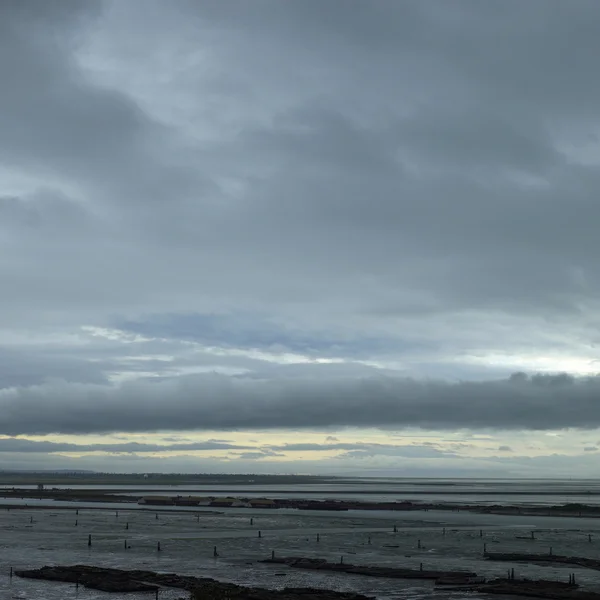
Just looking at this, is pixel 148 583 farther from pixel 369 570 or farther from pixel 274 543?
pixel 274 543

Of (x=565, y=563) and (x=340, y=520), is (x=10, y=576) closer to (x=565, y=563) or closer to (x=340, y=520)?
(x=565, y=563)

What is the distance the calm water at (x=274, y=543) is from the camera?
60.7 m

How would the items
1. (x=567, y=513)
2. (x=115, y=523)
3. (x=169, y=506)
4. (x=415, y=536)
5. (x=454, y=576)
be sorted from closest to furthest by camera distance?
1. (x=454, y=576)
2. (x=415, y=536)
3. (x=115, y=523)
4. (x=567, y=513)
5. (x=169, y=506)

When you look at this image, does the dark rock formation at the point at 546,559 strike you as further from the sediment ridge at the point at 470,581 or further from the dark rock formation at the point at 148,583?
the dark rock formation at the point at 148,583

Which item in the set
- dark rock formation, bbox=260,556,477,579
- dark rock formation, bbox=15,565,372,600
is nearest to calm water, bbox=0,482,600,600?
dark rock formation, bbox=15,565,372,600

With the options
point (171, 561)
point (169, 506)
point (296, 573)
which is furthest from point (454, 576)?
point (169, 506)

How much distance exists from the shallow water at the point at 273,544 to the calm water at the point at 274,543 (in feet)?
0.39

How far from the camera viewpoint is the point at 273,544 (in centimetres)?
8775

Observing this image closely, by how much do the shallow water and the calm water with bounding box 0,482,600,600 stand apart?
0.39 ft

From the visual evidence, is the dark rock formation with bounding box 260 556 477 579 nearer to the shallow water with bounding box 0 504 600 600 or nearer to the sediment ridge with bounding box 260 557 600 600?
the sediment ridge with bounding box 260 557 600 600

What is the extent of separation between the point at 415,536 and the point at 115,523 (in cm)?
4842

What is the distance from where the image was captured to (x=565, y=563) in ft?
236

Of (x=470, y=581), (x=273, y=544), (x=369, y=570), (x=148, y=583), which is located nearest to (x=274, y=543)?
(x=273, y=544)

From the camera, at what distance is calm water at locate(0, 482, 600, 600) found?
6074cm
